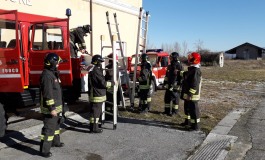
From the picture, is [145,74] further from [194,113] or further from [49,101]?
[49,101]

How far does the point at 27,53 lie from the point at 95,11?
28.3 ft

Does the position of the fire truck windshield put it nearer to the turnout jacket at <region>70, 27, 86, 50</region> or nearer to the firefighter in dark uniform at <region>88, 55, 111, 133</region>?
the firefighter in dark uniform at <region>88, 55, 111, 133</region>

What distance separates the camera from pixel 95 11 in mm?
15633

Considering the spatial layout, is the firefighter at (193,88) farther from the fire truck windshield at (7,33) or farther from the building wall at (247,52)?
the building wall at (247,52)

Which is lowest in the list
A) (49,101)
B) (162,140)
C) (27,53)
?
(162,140)

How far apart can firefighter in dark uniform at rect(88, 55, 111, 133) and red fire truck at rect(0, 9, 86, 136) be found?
1.31m

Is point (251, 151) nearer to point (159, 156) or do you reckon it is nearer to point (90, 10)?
point (159, 156)

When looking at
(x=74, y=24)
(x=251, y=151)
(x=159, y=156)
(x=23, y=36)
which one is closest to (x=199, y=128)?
(x=251, y=151)

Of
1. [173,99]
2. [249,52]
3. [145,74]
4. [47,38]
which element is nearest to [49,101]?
[47,38]

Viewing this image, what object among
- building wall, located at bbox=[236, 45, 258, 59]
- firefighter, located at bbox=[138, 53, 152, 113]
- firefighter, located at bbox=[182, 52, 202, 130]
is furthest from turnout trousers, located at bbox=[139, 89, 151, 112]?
building wall, located at bbox=[236, 45, 258, 59]

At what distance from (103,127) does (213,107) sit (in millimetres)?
4337

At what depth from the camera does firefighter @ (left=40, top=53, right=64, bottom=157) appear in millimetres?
5051

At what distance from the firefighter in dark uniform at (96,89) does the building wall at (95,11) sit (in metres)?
5.80

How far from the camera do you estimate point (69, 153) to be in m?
5.39
